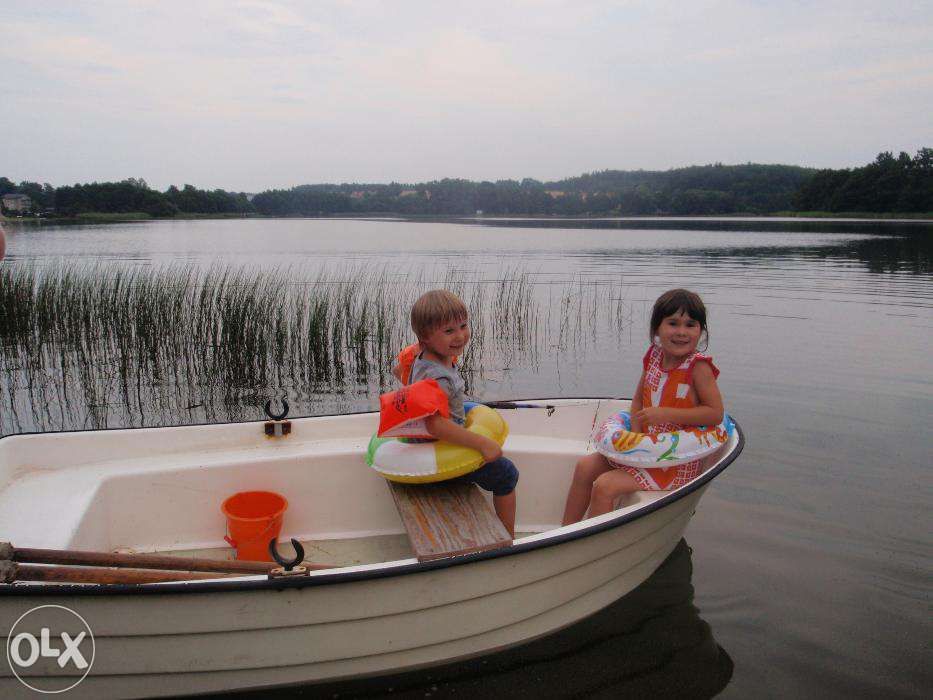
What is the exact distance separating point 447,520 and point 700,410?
52.9 inches

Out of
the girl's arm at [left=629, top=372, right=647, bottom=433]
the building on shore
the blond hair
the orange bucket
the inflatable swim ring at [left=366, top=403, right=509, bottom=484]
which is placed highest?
the building on shore

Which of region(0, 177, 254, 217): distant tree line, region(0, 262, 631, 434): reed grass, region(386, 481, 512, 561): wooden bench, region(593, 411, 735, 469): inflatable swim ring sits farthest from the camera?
region(0, 177, 254, 217): distant tree line

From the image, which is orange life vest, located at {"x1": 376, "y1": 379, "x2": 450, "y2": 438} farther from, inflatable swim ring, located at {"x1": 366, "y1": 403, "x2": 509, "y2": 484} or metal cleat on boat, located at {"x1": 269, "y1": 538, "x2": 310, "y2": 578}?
metal cleat on boat, located at {"x1": 269, "y1": 538, "x2": 310, "y2": 578}

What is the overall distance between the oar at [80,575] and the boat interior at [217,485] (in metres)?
0.83

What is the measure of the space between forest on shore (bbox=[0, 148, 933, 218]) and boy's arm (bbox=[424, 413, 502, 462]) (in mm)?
56279

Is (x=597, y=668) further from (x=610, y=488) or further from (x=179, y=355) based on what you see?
(x=179, y=355)

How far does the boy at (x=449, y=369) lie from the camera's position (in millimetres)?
3051

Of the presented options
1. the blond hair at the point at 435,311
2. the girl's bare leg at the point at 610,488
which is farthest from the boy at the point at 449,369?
the girl's bare leg at the point at 610,488

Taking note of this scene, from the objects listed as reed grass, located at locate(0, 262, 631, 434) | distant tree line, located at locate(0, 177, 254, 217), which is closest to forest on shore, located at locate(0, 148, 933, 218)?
distant tree line, located at locate(0, 177, 254, 217)

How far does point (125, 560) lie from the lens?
2385 mm

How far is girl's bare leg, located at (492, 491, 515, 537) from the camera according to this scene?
3.39 metres

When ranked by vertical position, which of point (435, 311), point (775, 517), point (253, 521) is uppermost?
point (435, 311)

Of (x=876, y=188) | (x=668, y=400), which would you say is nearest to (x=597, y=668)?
(x=668, y=400)

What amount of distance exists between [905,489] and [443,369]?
345cm
